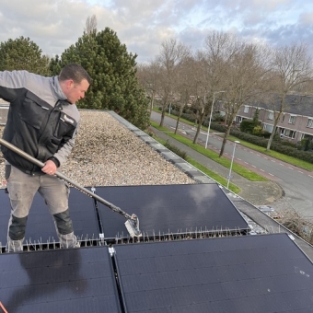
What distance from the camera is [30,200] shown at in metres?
3.24

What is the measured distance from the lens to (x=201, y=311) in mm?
2523

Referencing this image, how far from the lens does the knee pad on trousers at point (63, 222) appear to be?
3.33 meters

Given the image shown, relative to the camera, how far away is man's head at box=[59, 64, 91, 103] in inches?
117

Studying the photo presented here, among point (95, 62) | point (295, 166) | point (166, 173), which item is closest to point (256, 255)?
point (166, 173)

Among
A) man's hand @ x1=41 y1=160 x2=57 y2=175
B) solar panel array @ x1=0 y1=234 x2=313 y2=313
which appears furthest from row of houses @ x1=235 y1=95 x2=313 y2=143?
man's hand @ x1=41 y1=160 x2=57 y2=175

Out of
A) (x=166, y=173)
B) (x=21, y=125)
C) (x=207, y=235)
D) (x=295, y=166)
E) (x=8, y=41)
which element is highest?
(x=8, y=41)

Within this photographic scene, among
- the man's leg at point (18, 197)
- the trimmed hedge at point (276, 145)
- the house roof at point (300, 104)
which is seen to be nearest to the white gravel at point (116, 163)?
the man's leg at point (18, 197)

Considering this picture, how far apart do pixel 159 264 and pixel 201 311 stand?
0.60 m

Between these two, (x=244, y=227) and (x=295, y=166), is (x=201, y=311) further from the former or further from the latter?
Result: (x=295, y=166)

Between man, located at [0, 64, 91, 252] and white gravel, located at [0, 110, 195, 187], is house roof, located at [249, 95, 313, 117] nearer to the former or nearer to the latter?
white gravel, located at [0, 110, 195, 187]

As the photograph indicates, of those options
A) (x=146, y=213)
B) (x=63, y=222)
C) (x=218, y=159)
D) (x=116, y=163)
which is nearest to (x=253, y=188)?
(x=218, y=159)

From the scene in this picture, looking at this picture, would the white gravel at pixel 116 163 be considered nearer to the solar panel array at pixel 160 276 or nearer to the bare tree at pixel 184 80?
the solar panel array at pixel 160 276

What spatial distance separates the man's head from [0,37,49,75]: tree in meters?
29.3

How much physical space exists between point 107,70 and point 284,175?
18699mm
